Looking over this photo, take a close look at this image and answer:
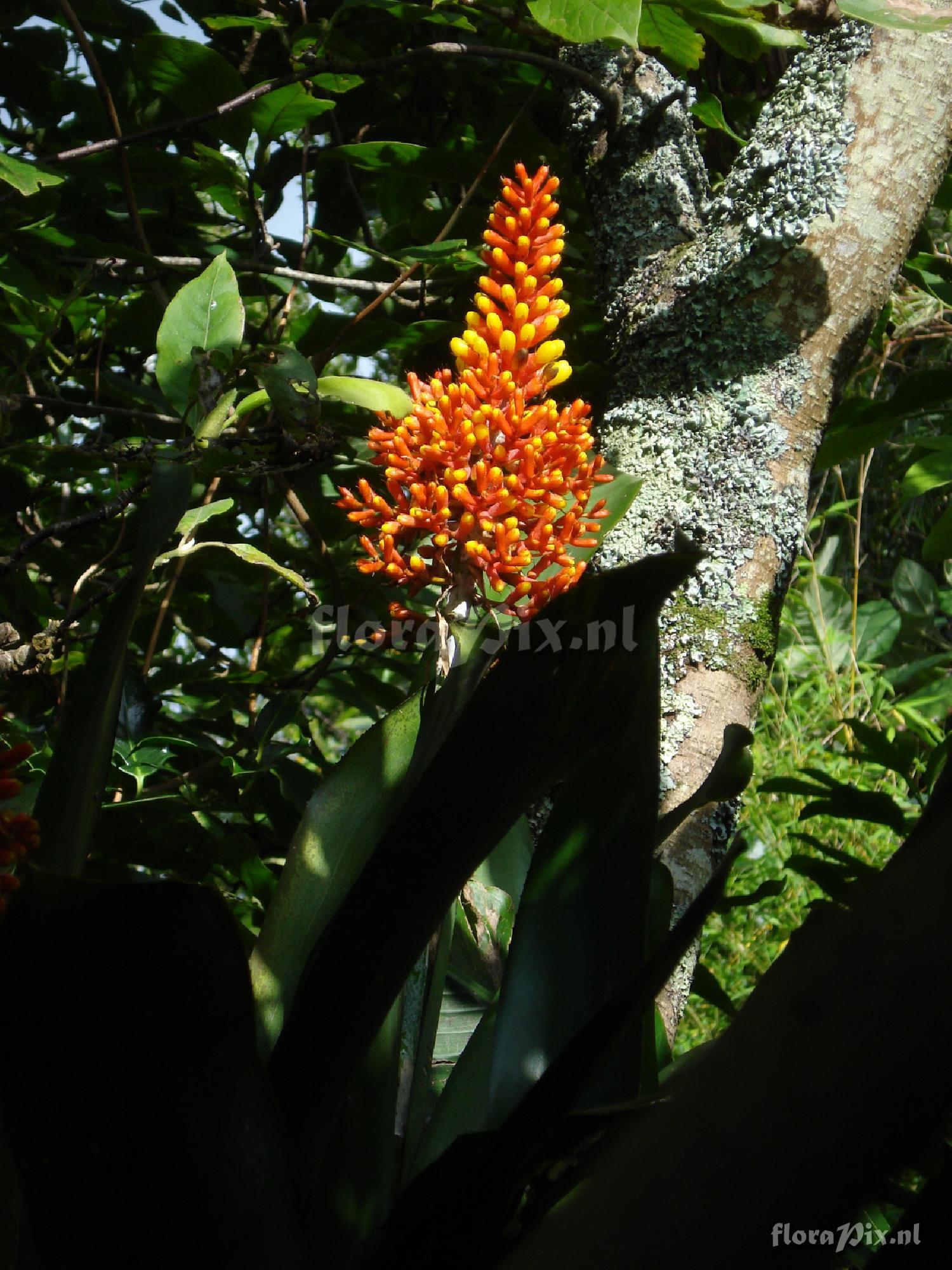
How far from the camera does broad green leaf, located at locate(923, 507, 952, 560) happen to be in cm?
141

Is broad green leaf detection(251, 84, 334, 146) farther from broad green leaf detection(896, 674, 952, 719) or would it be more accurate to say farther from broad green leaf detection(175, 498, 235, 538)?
broad green leaf detection(896, 674, 952, 719)

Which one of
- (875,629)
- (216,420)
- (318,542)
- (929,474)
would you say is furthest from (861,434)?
(875,629)

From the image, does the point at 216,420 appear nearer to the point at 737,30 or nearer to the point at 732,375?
the point at 732,375

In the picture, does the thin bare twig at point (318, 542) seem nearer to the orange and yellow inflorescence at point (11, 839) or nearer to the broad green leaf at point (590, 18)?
the broad green leaf at point (590, 18)

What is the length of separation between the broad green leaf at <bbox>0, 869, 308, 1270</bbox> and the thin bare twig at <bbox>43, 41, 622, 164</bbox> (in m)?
1.15

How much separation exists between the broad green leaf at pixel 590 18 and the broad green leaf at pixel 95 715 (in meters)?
0.76

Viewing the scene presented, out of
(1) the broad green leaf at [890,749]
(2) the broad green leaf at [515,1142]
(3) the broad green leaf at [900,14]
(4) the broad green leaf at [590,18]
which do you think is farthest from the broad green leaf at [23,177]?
(1) the broad green leaf at [890,749]

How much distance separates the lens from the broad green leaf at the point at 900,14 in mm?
1071

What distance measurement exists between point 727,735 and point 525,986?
205 millimetres

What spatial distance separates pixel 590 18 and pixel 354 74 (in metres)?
0.41

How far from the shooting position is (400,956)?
0.52 m

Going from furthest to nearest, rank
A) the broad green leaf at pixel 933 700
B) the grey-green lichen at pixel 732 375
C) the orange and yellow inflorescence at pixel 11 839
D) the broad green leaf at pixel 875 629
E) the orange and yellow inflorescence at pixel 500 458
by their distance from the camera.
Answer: the broad green leaf at pixel 875 629 → the broad green leaf at pixel 933 700 → the grey-green lichen at pixel 732 375 → the orange and yellow inflorescence at pixel 500 458 → the orange and yellow inflorescence at pixel 11 839

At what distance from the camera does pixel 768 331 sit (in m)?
1.23

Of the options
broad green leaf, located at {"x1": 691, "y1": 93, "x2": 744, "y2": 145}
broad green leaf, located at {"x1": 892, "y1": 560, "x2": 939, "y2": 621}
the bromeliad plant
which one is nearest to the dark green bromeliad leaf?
the bromeliad plant
